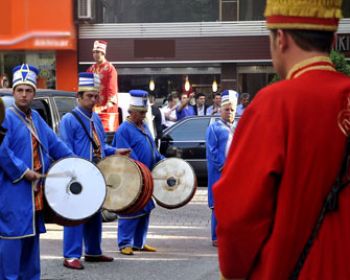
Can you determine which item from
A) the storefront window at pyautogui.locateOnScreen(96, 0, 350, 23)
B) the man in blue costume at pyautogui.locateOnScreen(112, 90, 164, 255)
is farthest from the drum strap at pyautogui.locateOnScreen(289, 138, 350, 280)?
the storefront window at pyautogui.locateOnScreen(96, 0, 350, 23)

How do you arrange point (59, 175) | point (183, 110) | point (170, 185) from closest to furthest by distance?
1. point (59, 175)
2. point (170, 185)
3. point (183, 110)

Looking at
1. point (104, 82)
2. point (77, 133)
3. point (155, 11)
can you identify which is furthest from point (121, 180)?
point (155, 11)

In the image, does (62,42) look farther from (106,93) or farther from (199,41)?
(106,93)

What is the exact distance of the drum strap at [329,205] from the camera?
2541 millimetres

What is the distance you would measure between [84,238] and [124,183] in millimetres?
725

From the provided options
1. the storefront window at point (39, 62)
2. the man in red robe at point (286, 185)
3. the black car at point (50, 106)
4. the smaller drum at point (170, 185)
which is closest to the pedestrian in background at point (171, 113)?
the black car at point (50, 106)

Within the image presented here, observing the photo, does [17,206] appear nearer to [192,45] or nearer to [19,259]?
[19,259]

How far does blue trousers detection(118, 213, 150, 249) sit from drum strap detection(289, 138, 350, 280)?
625 centimetres

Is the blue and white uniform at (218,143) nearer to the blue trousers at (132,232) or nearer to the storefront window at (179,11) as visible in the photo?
the blue trousers at (132,232)

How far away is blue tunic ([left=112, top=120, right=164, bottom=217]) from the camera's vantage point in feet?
28.7

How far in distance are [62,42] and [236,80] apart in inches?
238

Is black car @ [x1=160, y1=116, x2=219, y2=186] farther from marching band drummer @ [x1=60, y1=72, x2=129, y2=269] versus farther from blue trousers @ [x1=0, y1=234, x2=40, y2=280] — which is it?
blue trousers @ [x1=0, y1=234, x2=40, y2=280]

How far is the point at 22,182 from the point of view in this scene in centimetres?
608

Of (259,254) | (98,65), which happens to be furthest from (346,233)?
(98,65)
